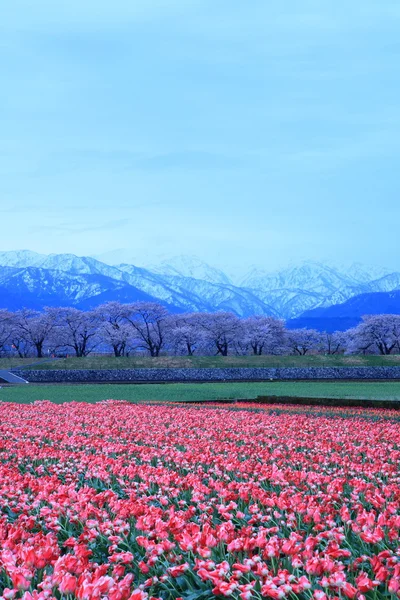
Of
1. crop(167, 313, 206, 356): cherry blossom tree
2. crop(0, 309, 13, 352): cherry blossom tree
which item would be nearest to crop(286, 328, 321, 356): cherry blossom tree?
crop(167, 313, 206, 356): cherry blossom tree

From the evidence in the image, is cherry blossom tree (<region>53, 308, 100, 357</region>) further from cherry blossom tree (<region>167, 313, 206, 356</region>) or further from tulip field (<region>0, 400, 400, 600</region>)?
tulip field (<region>0, 400, 400, 600</region>)

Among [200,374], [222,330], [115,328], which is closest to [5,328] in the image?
[115,328]

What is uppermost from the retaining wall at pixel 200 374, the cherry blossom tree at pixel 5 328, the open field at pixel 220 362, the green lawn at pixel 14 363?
the cherry blossom tree at pixel 5 328

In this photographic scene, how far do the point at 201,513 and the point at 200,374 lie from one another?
145 feet

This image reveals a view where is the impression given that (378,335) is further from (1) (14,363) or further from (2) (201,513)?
(2) (201,513)

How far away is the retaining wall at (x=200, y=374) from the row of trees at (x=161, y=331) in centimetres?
2170

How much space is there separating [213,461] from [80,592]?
560 cm

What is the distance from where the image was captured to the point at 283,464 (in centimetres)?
896

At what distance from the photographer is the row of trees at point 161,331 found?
7345cm

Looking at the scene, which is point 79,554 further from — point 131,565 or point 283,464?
point 283,464

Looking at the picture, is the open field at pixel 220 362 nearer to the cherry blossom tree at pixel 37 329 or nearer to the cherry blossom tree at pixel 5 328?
the cherry blossom tree at pixel 37 329

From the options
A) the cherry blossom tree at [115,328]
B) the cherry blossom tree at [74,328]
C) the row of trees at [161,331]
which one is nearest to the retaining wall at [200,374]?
the row of trees at [161,331]

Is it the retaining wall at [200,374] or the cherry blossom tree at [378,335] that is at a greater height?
the cherry blossom tree at [378,335]

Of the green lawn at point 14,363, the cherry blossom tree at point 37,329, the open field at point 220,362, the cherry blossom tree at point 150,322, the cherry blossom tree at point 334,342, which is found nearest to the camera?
the open field at point 220,362
